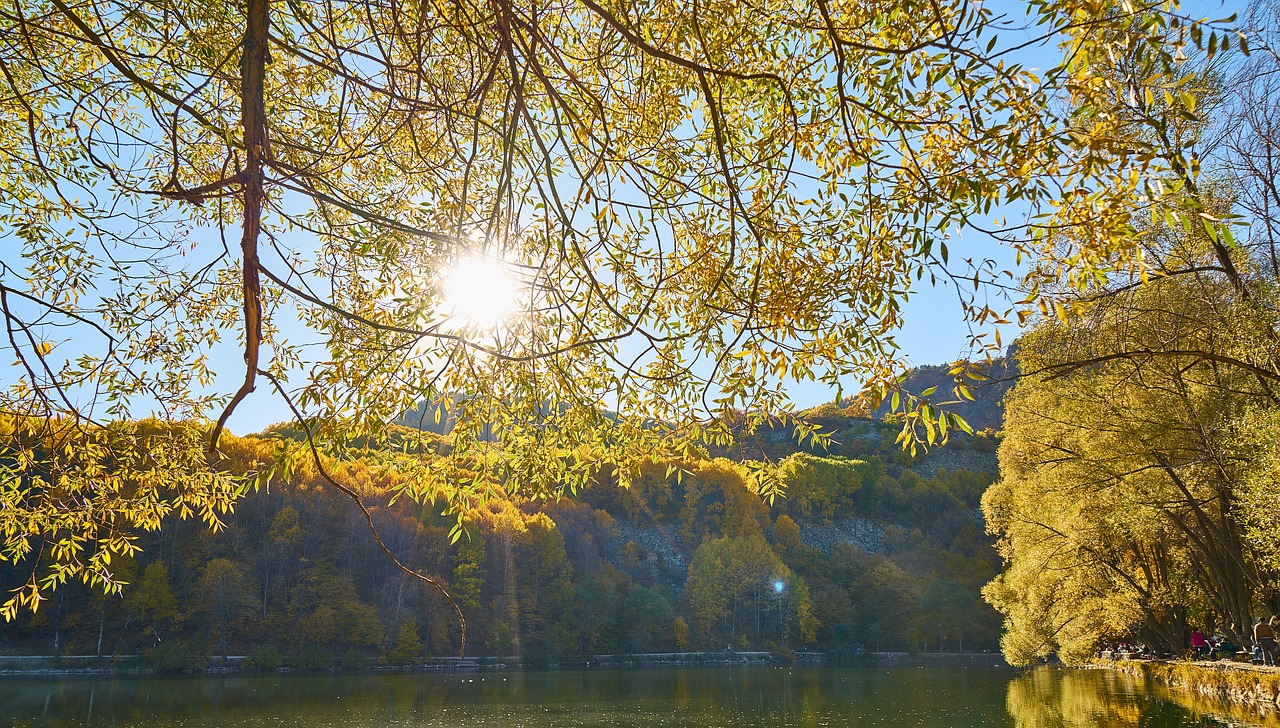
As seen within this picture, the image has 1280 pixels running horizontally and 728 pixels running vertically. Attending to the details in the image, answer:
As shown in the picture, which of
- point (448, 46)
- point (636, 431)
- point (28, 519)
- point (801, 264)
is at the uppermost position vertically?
point (448, 46)

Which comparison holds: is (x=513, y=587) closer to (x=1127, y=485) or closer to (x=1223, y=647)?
(x=1223, y=647)

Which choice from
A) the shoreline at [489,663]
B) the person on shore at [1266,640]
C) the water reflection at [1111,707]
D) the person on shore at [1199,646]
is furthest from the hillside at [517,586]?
the person on shore at [1266,640]

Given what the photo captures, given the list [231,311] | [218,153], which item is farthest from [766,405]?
[218,153]

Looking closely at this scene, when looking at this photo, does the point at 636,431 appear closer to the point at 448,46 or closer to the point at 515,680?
the point at 448,46

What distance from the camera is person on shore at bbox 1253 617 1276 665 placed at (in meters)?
14.6

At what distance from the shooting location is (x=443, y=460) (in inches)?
154

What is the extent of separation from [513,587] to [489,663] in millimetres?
4458

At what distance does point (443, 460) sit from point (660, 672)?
145ft

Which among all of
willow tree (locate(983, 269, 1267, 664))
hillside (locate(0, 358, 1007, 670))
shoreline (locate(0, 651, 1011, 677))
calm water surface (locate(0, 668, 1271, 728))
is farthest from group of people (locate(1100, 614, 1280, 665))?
shoreline (locate(0, 651, 1011, 677))

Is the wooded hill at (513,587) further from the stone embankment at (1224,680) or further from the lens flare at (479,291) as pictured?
the lens flare at (479,291)

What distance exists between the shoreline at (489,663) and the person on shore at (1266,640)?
24.3 m

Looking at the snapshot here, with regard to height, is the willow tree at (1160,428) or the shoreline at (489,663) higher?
the willow tree at (1160,428)

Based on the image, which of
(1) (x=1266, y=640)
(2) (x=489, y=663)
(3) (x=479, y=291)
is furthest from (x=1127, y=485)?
(2) (x=489, y=663)

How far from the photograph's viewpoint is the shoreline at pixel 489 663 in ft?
109
